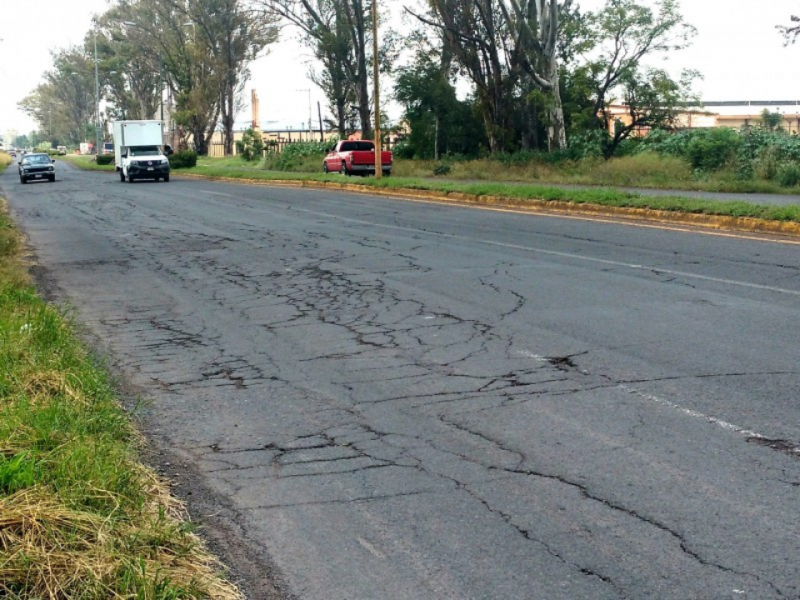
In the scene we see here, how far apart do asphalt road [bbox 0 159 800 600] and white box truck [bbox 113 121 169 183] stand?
3236cm

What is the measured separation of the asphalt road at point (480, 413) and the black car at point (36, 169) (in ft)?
123

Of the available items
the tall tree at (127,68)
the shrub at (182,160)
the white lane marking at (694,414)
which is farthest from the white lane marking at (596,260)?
the tall tree at (127,68)

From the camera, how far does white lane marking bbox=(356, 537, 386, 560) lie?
4.50 metres

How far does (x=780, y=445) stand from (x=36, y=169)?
161 ft

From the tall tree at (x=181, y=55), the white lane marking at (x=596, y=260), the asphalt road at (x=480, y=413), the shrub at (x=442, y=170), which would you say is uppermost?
the tall tree at (x=181, y=55)

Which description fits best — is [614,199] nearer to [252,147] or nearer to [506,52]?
[506,52]

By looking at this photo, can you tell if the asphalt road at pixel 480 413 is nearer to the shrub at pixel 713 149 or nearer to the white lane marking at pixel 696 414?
the white lane marking at pixel 696 414

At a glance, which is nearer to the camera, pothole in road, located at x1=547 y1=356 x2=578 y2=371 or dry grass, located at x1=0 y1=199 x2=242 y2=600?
dry grass, located at x1=0 y1=199 x2=242 y2=600

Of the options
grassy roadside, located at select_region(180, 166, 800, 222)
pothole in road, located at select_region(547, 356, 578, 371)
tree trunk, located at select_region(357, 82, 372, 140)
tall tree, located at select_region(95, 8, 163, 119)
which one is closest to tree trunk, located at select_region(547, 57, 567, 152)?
grassy roadside, located at select_region(180, 166, 800, 222)

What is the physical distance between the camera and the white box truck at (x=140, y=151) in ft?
152

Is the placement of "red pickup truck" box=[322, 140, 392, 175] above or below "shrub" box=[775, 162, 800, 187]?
above

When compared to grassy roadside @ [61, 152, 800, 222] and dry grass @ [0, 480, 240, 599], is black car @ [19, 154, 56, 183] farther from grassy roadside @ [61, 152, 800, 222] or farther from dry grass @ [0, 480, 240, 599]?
dry grass @ [0, 480, 240, 599]

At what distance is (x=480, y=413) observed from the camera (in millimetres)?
6691

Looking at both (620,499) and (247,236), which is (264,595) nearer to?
(620,499)
